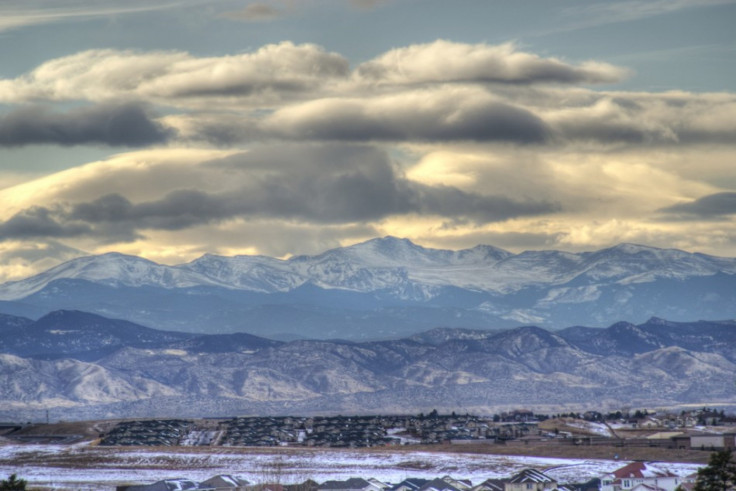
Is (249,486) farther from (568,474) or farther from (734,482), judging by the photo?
(734,482)

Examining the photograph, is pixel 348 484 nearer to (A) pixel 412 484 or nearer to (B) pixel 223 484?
(A) pixel 412 484

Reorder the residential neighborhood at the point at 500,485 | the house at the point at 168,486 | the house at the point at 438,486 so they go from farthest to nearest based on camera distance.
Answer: the house at the point at 168,486, the residential neighborhood at the point at 500,485, the house at the point at 438,486

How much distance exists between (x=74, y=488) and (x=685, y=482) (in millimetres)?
74113

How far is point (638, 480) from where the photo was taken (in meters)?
163

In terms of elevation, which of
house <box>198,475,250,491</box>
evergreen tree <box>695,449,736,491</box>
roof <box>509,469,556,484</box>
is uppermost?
evergreen tree <box>695,449,736,491</box>

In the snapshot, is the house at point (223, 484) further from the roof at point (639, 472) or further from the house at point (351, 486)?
the roof at point (639, 472)

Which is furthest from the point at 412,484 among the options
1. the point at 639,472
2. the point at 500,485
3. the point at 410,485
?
the point at 639,472

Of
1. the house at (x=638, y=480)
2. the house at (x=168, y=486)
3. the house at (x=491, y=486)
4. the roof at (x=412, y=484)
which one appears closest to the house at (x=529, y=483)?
the house at (x=491, y=486)

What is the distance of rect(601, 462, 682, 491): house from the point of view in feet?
522

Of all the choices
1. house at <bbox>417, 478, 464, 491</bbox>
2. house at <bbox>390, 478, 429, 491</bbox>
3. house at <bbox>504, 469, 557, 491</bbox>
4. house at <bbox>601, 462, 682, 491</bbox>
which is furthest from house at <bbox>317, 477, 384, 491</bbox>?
house at <bbox>601, 462, 682, 491</bbox>

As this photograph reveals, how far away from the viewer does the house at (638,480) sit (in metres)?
159

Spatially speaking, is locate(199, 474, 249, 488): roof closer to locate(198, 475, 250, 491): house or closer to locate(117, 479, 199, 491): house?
locate(198, 475, 250, 491): house

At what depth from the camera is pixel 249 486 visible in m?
167

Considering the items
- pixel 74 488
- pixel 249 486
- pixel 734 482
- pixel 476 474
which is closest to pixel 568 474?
pixel 476 474
